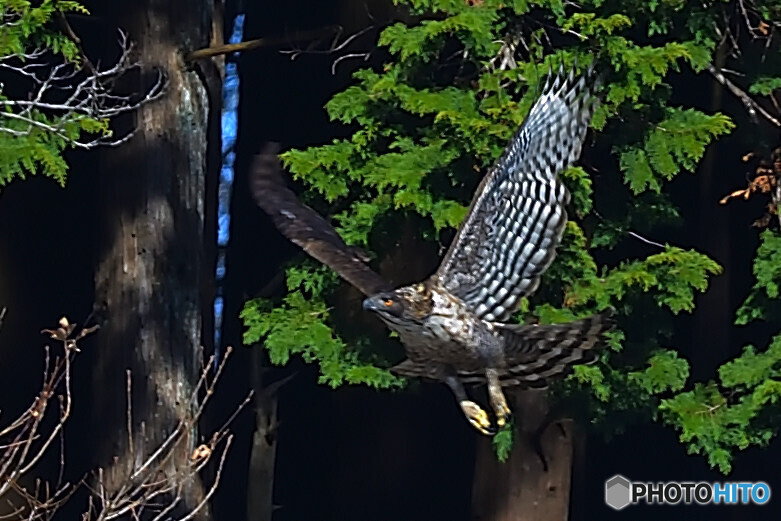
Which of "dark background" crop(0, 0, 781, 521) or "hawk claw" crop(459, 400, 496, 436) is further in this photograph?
"dark background" crop(0, 0, 781, 521)

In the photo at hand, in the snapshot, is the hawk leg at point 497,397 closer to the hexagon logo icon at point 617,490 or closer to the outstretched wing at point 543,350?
the outstretched wing at point 543,350

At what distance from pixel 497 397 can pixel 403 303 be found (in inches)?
25.0

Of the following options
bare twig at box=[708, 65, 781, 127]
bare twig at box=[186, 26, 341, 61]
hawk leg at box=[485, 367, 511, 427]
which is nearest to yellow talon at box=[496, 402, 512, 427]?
hawk leg at box=[485, 367, 511, 427]

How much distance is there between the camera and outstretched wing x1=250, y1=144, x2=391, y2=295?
5.99 m

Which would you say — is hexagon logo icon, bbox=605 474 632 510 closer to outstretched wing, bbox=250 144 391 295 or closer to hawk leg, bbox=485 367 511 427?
hawk leg, bbox=485 367 511 427

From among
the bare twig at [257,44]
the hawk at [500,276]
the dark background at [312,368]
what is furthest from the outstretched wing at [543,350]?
the dark background at [312,368]

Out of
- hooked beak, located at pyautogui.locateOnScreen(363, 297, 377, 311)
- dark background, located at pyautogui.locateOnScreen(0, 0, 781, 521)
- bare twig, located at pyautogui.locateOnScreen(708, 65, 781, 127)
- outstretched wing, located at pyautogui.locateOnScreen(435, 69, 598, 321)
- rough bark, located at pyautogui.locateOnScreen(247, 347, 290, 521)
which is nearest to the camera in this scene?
outstretched wing, located at pyautogui.locateOnScreen(435, 69, 598, 321)

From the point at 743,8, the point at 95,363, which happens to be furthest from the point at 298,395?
the point at 743,8

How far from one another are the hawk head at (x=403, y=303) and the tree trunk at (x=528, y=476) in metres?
1.23

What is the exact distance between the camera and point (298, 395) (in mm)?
8727

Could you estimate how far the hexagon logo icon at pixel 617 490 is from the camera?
8484 mm

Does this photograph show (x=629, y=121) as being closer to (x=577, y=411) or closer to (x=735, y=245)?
(x=577, y=411)

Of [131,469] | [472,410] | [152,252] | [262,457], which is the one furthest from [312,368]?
[131,469]

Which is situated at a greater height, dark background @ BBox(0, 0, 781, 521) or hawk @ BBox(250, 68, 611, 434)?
hawk @ BBox(250, 68, 611, 434)
